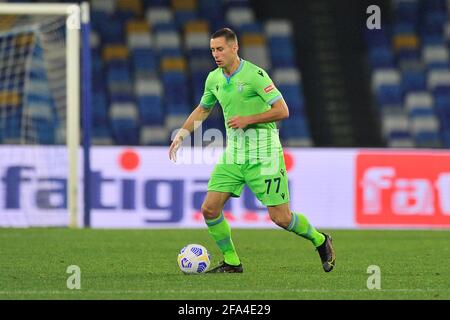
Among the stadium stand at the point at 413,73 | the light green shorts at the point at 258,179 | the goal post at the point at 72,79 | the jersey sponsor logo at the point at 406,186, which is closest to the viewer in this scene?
the light green shorts at the point at 258,179

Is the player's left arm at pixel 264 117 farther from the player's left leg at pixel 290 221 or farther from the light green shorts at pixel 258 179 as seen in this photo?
the player's left leg at pixel 290 221

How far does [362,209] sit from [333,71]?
249 inches

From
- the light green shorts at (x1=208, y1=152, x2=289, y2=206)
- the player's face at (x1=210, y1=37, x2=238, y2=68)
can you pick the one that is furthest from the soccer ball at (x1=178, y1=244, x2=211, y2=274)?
the player's face at (x1=210, y1=37, x2=238, y2=68)

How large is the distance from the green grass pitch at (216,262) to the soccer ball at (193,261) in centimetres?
9

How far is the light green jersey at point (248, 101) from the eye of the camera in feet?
28.9

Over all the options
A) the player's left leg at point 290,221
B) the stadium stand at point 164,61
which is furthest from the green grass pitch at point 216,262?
the stadium stand at point 164,61

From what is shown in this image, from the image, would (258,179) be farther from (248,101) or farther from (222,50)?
(222,50)

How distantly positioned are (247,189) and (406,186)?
211 centimetres

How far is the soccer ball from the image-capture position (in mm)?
8906

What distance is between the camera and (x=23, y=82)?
1642cm

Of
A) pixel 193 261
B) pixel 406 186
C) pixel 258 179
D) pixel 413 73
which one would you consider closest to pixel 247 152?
pixel 258 179

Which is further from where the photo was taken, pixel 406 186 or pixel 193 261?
pixel 406 186

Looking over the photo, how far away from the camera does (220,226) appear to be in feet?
29.5
